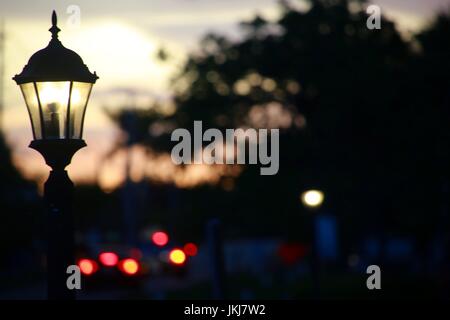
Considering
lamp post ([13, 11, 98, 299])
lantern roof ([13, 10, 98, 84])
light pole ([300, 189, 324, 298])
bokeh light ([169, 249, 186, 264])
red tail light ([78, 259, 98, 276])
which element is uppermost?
lantern roof ([13, 10, 98, 84])

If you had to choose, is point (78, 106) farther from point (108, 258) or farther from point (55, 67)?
point (108, 258)

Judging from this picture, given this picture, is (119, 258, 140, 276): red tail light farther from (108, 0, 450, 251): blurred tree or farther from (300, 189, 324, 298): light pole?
(300, 189, 324, 298): light pole

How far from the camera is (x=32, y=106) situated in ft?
34.1

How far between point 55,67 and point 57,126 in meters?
0.56

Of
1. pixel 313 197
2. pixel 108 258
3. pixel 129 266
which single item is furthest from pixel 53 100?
pixel 108 258

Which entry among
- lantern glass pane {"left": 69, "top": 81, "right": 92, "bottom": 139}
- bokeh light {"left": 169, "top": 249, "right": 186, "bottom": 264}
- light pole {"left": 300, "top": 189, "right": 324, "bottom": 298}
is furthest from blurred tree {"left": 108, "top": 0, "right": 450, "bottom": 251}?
lantern glass pane {"left": 69, "top": 81, "right": 92, "bottom": 139}

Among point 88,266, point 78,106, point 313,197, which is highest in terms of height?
point 78,106

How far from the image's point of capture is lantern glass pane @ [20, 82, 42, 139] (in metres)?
10.4

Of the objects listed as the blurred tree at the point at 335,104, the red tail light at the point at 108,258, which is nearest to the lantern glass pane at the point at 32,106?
the blurred tree at the point at 335,104

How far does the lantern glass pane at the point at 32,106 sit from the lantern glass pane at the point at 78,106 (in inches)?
11.9

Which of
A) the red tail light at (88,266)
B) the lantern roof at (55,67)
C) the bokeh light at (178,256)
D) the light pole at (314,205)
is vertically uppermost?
the lantern roof at (55,67)

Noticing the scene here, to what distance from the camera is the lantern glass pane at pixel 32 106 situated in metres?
10.4

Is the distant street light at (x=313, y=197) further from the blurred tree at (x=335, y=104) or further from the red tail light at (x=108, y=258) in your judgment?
the red tail light at (x=108, y=258)

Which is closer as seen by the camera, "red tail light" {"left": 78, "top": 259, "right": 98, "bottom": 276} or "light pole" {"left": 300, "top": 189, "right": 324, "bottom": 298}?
"light pole" {"left": 300, "top": 189, "right": 324, "bottom": 298}
